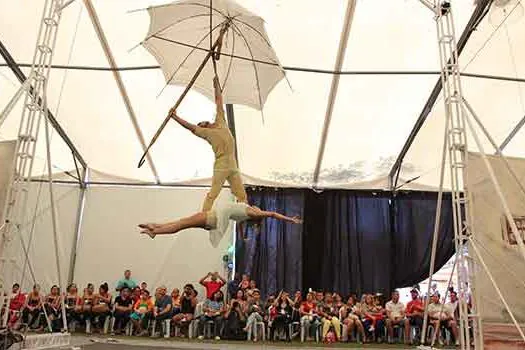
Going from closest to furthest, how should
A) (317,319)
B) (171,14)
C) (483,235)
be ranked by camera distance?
1. (483,235)
2. (171,14)
3. (317,319)

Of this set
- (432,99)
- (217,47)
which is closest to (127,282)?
(217,47)

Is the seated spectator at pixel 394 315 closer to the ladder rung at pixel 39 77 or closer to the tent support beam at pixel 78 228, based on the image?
the tent support beam at pixel 78 228

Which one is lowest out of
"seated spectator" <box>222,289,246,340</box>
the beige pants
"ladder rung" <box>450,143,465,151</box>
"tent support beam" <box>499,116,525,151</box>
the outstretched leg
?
"seated spectator" <box>222,289,246,340</box>

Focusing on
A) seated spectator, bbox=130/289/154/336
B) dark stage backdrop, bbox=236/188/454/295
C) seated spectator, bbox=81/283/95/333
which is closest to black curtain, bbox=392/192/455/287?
dark stage backdrop, bbox=236/188/454/295

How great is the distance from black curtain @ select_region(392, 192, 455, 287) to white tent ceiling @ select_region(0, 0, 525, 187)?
585mm

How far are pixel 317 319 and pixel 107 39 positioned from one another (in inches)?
192

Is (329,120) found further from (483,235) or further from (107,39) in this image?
(483,235)

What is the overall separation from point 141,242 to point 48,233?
5.39 feet

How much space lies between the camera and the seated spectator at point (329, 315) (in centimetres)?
742

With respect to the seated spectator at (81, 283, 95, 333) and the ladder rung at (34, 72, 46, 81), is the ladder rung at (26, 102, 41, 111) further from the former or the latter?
the seated spectator at (81, 283, 95, 333)

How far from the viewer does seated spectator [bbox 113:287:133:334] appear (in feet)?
24.5

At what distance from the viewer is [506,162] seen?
3.91 m

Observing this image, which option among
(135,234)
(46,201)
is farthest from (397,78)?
(46,201)

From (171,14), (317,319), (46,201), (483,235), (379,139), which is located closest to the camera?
(483,235)
